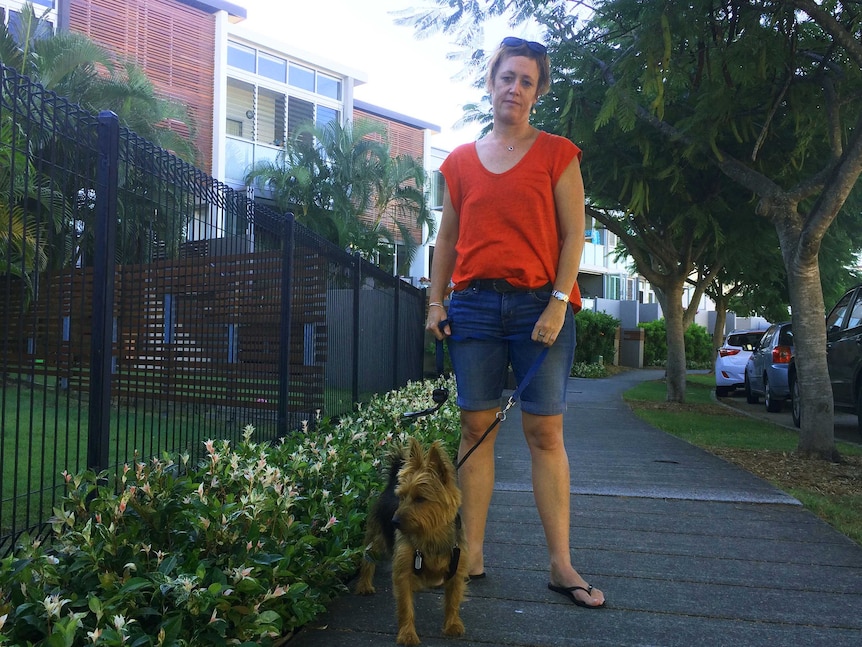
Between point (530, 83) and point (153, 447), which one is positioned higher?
point (530, 83)

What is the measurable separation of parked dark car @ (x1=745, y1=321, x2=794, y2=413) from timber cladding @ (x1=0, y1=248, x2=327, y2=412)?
32.9ft

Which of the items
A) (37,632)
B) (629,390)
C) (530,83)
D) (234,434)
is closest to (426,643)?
(37,632)

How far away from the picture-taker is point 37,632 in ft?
7.50

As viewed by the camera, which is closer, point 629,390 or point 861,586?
point 861,586

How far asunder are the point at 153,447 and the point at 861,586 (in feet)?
12.3

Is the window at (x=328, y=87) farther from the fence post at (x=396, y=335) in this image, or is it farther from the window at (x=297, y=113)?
the fence post at (x=396, y=335)

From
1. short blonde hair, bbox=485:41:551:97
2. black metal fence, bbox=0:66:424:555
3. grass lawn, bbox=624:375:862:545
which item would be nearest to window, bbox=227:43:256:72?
grass lawn, bbox=624:375:862:545

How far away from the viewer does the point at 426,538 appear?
9.38ft

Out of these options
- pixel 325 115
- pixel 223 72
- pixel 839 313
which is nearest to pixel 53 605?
pixel 839 313

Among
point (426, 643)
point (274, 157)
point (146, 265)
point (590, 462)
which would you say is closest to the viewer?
point (426, 643)

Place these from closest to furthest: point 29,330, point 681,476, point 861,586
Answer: point 29,330 → point 861,586 → point 681,476

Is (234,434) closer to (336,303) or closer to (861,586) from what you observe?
(336,303)

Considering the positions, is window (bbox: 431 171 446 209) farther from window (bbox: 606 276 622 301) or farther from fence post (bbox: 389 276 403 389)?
window (bbox: 606 276 622 301)

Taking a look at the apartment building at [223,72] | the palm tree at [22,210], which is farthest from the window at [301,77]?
the palm tree at [22,210]
